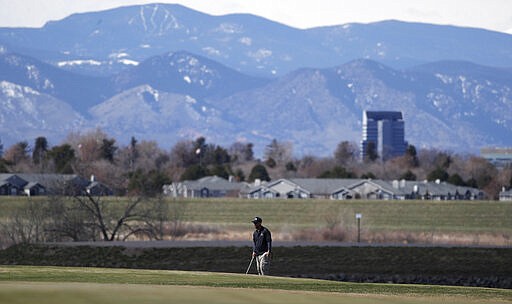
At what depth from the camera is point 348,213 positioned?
93.2 m

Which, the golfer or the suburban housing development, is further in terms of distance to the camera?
the suburban housing development

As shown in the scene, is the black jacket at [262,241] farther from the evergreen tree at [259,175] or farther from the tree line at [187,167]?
the evergreen tree at [259,175]

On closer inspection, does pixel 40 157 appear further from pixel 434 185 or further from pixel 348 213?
pixel 348 213

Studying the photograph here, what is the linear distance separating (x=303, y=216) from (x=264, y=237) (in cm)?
6604

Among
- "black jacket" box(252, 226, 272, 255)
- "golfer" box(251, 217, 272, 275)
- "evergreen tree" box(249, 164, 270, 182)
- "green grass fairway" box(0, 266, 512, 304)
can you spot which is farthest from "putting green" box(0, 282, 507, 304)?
"evergreen tree" box(249, 164, 270, 182)

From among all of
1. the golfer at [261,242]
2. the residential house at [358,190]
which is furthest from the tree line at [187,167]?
the golfer at [261,242]

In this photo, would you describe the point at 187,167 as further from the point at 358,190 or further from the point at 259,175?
the point at 358,190

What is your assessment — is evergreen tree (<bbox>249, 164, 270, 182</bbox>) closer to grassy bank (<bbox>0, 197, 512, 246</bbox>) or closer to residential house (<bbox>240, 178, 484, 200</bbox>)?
residential house (<bbox>240, 178, 484, 200</bbox>)

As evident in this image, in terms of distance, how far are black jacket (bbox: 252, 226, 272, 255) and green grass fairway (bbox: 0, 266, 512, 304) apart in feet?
2.60

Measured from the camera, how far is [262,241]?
33.6 meters

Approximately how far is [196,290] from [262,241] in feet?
51.2

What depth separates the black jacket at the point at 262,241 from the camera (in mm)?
33281

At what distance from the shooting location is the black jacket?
33.3 metres

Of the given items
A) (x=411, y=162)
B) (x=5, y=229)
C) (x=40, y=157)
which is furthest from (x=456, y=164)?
(x=5, y=229)
